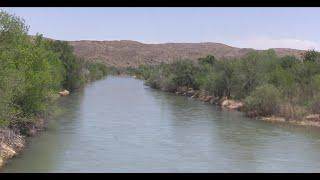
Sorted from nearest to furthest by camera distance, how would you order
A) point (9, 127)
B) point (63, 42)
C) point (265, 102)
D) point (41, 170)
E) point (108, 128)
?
point (41, 170) → point (9, 127) → point (108, 128) → point (265, 102) → point (63, 42)

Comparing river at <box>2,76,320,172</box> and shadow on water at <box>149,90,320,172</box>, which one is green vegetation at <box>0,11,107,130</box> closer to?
river at <box>2,76,320,172</box>

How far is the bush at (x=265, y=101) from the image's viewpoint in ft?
117

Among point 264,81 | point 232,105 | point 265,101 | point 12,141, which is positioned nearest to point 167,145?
point 12,141

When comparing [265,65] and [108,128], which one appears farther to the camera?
[265,65]

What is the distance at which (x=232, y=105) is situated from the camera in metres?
44.1

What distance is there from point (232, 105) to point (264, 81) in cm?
349

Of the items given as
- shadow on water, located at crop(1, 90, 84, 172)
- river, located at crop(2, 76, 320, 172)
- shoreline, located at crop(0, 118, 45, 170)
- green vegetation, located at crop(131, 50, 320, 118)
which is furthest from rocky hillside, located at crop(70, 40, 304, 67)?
shoreline, located at crop(0, 118, 45, 170)

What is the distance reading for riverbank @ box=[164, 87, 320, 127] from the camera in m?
33.0

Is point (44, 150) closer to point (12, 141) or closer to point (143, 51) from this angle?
point (12, 141)

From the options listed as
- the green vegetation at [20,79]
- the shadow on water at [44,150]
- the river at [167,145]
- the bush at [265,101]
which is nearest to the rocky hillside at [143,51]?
the bush at [265,101]

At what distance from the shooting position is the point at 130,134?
85.8 ft
